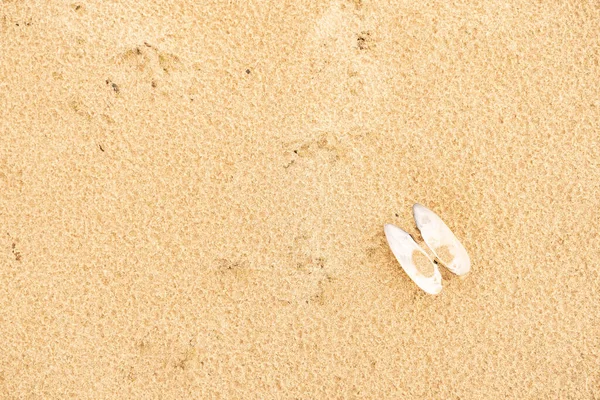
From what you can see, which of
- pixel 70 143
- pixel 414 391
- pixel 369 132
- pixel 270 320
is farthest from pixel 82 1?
pixel 414 391

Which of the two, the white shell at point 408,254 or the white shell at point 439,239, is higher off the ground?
the white shell at point 439,239

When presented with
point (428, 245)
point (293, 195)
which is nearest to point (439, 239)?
point (428, 245)

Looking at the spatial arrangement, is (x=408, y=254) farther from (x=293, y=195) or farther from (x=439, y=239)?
(x=293, y=195)

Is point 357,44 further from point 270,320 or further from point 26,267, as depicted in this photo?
point 26,267

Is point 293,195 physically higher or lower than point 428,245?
lower
